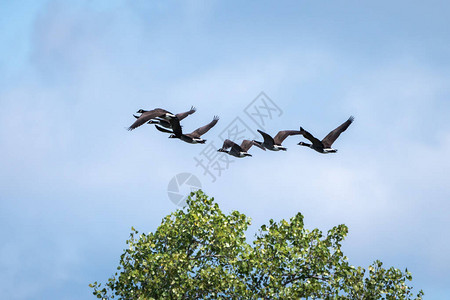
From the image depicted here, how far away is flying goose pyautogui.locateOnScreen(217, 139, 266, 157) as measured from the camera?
76.5ft

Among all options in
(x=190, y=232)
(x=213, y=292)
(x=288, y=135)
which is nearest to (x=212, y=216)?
(x=190, y=232)

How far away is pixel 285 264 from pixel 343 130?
5825mm

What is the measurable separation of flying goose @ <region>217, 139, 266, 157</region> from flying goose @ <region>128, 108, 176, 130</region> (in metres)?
2.96

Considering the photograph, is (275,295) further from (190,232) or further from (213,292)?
(190,232)

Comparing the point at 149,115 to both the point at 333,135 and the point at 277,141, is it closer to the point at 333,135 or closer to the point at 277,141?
the point at 277,141

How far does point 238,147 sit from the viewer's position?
23.2 meters

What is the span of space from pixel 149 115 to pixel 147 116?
0.75 ft

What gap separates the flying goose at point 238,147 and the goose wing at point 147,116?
3182mm

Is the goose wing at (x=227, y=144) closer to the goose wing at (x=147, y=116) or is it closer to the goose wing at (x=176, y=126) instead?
the goose wing at (x=176, y=126)

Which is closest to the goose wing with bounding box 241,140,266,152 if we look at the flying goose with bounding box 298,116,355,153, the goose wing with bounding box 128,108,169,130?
the flying goose with bounding box 298,116,355,153

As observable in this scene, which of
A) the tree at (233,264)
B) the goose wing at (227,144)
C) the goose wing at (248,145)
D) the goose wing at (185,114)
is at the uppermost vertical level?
the goose wing at (185,114)

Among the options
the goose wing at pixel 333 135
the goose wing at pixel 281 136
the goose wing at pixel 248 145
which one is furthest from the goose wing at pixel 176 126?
the goose wing at pixel 333 135

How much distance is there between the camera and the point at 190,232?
20828 mm

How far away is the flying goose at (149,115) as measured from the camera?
62.9 ft
